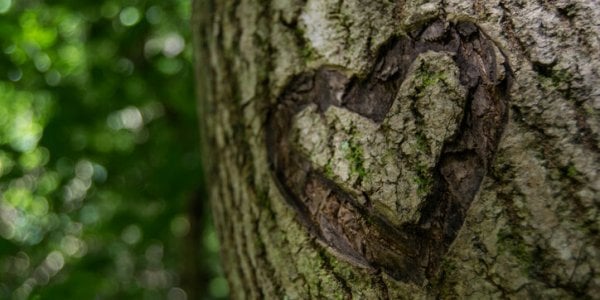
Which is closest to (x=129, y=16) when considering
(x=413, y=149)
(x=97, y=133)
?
(x=97, y=133)

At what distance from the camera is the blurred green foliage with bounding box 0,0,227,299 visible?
261 cm

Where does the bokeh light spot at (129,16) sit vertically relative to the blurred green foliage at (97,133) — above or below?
above

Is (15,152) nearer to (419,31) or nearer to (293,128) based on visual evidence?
(293,128)

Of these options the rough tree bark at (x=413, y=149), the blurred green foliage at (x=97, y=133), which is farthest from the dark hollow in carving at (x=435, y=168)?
the blurred green foliage at (x=97, y=133)

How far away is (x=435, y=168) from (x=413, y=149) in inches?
2.0

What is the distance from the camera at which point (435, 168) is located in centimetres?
111

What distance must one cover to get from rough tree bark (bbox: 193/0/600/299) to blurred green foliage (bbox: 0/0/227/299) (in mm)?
1171

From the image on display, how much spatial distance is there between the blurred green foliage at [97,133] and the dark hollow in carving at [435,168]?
123 cm

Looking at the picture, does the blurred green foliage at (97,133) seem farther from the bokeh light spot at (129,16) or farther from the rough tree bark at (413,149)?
the rough tree bark at (413,149)

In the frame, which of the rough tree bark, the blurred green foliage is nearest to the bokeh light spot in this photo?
the blurred green foliage

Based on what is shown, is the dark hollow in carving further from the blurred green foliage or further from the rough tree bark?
the blurred green foliage

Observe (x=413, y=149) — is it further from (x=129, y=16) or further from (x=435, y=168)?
(x=129, y=16)

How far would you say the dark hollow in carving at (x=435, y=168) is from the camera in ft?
3.58

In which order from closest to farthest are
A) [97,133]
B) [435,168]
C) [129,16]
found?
[435,168] < [129,16] < [97,133]
